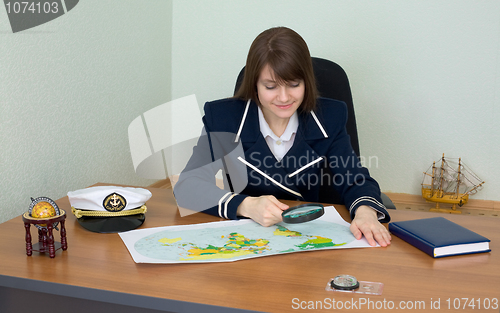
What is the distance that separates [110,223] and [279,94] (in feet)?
1.91

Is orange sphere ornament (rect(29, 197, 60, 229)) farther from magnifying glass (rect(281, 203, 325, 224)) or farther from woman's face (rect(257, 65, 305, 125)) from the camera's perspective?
woman's face (rect(257, 65, 305, 125))

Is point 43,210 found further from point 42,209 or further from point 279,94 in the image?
point 279,94

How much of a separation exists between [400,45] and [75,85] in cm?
177

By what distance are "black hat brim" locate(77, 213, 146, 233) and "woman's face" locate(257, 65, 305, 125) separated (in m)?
0.51

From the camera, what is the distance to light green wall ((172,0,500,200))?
2.44 meters

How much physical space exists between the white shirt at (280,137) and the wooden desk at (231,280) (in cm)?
53

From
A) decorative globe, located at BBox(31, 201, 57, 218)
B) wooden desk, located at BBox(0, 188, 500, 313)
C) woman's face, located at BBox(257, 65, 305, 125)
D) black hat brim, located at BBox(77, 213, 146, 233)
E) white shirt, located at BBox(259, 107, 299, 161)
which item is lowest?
wooden desk, located at BBox(0, 188, 500, 313)

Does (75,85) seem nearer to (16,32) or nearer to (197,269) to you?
(16,32)

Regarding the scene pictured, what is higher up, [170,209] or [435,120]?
[435,120]

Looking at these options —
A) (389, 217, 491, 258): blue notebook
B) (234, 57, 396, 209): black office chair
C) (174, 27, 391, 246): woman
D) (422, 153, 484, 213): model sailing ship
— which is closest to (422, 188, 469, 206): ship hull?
(422, 153, 484, 213): model sailing ship

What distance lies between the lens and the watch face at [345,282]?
0.74 m

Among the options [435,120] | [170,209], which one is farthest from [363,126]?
[170,209]

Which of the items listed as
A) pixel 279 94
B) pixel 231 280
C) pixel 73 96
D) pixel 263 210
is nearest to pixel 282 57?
pixel 279 94

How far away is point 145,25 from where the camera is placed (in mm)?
2240
